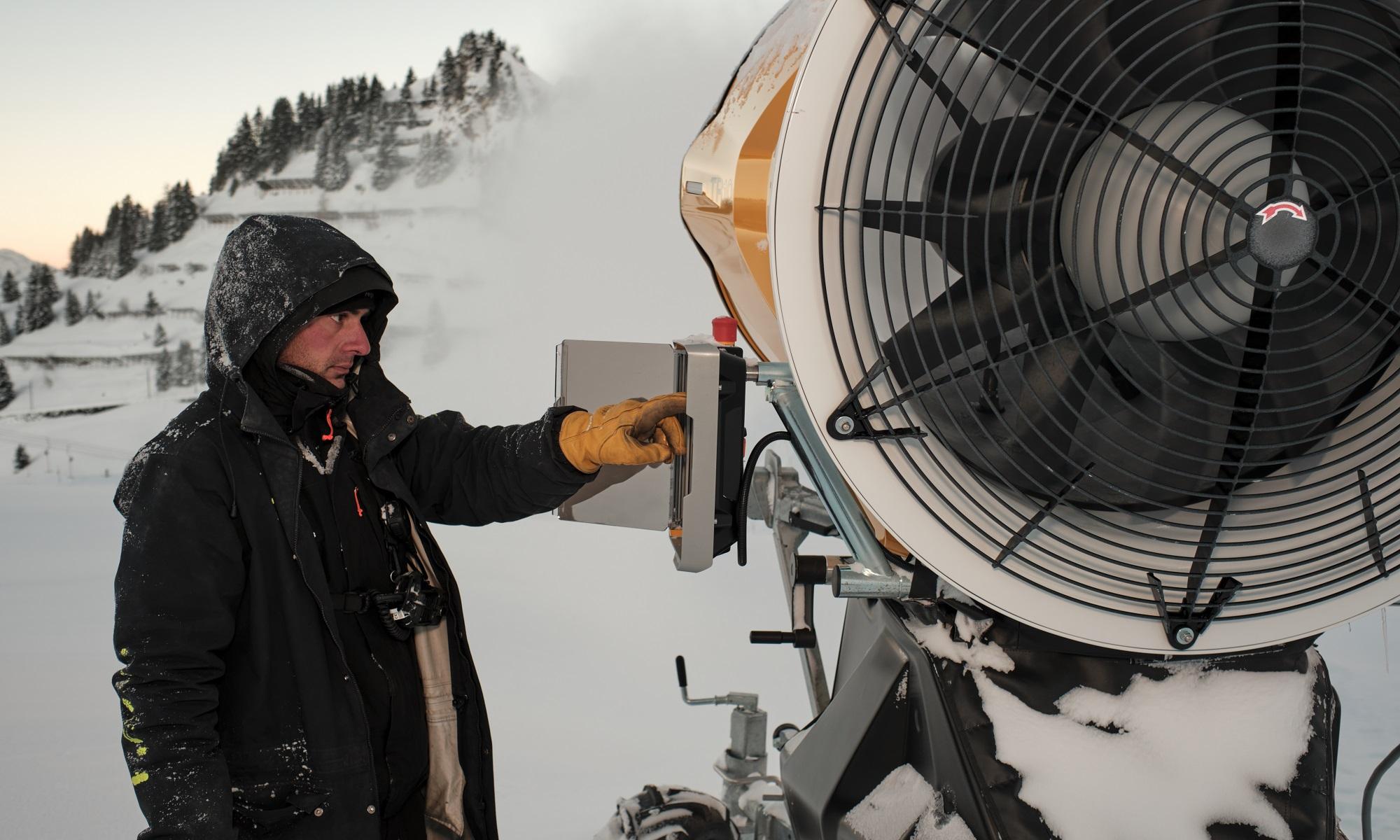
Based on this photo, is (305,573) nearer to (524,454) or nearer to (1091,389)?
(524,454)

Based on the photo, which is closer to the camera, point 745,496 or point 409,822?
point 745,496

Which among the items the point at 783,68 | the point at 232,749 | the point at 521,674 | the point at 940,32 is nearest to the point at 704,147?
the point at 783,68

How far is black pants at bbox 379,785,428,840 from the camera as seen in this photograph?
63.4 inches

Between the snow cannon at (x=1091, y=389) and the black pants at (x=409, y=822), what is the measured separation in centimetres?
71

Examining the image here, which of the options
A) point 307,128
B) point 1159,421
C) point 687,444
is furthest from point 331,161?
point 1159,421

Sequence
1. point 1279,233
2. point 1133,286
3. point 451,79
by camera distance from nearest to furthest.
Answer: point 1279,233 → point 1133,286 → point 451,79

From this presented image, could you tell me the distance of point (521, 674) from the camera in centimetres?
355

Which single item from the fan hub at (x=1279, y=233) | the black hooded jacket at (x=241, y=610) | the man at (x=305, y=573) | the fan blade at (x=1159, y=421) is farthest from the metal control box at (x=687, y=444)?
the fan hub at (x=1279, y=233)

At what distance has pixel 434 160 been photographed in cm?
631

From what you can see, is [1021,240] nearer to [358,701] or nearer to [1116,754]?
[1116,754]

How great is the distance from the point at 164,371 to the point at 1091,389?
5968 millimetres

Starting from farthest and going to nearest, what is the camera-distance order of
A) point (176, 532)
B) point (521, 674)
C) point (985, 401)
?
point (521, 674), point (176, 532), point (985, 401)

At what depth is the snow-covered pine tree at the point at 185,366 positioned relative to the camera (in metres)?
5.88

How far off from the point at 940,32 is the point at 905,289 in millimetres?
261
